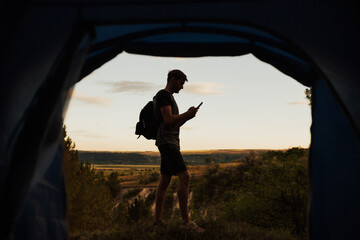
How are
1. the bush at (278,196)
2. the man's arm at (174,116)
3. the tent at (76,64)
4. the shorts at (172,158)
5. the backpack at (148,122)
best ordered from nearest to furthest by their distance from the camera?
the tent at (76,64)
the man's arm at (174,116)
the shorts at (172,158)
the backpack at (148,122)
the bush at (278,196)

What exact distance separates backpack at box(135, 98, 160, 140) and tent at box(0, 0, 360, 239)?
115 cm

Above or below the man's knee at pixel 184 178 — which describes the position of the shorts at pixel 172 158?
above

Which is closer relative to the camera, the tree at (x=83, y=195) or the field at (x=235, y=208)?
the field at (x=235, y=208)

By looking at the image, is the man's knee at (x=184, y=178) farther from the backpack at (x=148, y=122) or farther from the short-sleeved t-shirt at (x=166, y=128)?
the backpack at (x=148, y=122)

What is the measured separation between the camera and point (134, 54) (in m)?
3.50

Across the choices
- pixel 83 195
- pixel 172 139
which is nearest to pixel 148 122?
pixel 172 139

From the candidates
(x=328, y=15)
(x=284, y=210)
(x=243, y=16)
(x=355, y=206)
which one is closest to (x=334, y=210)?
(x=355, y=206)

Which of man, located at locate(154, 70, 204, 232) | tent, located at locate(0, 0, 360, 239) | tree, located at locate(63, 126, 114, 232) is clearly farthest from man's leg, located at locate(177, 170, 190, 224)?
tree, located at locate(63, 126, 114, 232)

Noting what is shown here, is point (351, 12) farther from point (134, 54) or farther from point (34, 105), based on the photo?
point (34, 105)

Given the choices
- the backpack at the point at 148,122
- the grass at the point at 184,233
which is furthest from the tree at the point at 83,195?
the backpack at the point at 148,122

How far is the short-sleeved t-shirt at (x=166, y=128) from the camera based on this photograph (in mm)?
3576

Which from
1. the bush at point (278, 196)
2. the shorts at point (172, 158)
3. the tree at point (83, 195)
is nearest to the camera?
the shorts at point (172, 158)

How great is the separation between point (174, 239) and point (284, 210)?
12.8 feet

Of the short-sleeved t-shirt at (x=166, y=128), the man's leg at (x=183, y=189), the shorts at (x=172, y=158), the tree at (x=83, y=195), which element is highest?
the short-sleeved t-shirt at (x=166, y=128)
